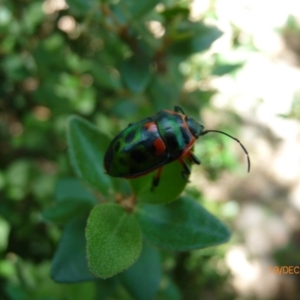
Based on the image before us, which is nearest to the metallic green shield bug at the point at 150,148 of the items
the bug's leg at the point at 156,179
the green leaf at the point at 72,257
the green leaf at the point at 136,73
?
the bug's leg at the point at 156,179

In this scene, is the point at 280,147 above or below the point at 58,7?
below

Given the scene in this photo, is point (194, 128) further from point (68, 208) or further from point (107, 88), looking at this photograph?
point (107, 88)

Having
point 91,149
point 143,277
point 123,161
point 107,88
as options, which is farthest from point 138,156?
point 107,88

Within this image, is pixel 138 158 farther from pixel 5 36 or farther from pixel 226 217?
pixel 226 217

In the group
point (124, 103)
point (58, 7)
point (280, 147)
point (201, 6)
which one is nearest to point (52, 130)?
point (124, 103)

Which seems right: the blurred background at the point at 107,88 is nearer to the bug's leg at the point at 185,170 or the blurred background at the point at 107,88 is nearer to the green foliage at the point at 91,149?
the green foliage at the point at 91,149

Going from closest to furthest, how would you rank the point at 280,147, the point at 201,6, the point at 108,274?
1. the point at 108,274
2. the point at 201,6
3. the point at 280,147
